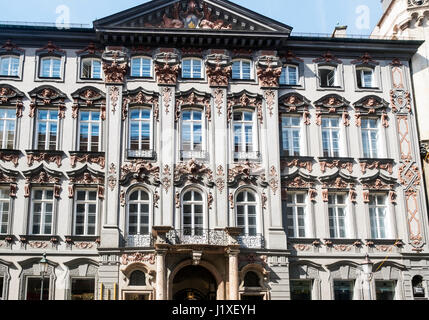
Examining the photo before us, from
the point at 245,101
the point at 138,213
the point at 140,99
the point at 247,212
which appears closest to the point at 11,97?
the point at 140,99

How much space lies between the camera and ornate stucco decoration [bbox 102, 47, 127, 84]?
109ft

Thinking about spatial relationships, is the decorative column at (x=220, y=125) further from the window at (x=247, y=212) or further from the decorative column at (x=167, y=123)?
the decorative column at (x=167, y=123)

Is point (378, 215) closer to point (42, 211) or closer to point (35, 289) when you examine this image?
point (42, 211)

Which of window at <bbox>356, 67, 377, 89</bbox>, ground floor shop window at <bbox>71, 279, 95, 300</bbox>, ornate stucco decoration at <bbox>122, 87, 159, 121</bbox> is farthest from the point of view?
window at <bbox>356, 67, 377, 89</bbox>

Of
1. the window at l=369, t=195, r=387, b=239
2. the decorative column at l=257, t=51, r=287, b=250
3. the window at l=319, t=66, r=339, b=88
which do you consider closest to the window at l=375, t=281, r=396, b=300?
the window at l=369, t=195, r=387, b=239

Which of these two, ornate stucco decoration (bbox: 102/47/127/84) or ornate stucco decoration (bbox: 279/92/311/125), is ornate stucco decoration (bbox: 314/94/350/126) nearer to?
ornate stucco decoration (bbox: 279/92/311/125)

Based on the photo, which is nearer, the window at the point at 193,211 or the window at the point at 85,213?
the window at the point at 85,213

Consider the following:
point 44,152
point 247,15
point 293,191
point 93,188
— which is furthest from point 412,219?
point 44,152

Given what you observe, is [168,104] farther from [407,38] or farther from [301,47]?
[407,38]

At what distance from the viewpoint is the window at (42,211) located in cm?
3122

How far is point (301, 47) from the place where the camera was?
1383 inches

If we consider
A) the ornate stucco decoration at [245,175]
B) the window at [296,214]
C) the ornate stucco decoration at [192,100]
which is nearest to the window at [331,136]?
the window at [296,214]

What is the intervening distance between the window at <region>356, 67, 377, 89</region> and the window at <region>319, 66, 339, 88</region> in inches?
53.3

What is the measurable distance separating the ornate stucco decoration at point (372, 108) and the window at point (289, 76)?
3.74 metres
